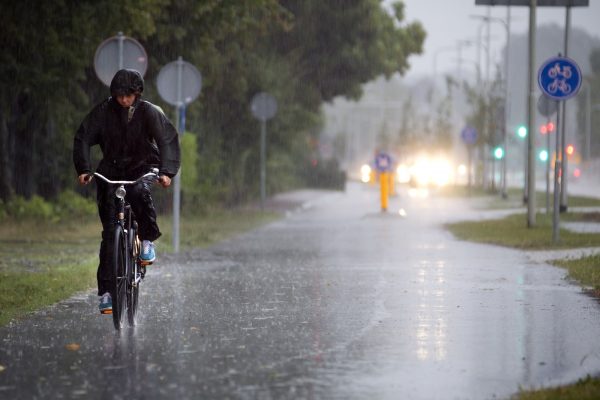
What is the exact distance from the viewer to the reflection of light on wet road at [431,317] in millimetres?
9641

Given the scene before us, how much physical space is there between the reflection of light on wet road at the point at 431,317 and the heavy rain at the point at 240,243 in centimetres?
5

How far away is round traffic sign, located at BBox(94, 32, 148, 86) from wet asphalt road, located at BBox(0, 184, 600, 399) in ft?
9.19

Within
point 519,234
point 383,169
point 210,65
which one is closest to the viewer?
point 519,234

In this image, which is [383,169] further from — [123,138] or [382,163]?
[123,138]

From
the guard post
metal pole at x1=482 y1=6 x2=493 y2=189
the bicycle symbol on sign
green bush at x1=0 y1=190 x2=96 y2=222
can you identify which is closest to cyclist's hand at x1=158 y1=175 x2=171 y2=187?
the bicycle symbol on sign

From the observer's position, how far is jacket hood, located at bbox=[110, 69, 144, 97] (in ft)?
34.4

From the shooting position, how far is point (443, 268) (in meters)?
17.6

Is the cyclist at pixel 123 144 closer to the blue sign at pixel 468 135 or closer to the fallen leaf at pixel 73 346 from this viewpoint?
the fallen leaf at pixel 73 346

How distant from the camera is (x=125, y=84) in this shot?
1049cm

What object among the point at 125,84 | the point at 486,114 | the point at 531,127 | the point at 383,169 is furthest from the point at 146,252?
the point at 486,114

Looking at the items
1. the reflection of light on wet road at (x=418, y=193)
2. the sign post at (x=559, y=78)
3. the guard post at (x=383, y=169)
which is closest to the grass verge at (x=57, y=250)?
the guard post at (x=383, y=169)

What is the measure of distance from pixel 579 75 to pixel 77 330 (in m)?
12.4

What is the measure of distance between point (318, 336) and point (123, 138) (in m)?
2.10

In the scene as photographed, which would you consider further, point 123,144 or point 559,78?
point 559,78
